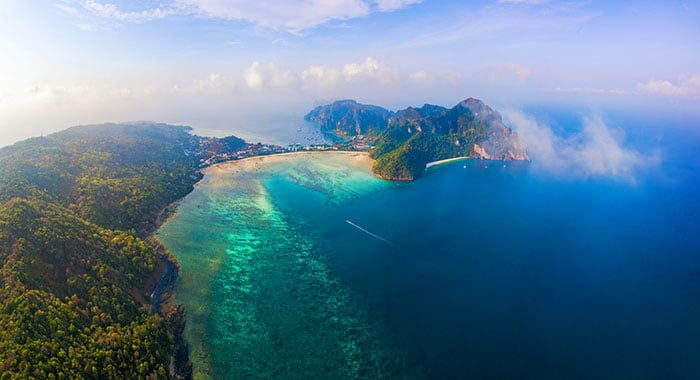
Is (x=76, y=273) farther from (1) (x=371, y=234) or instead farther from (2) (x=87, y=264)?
(1) (x=371, y=234)

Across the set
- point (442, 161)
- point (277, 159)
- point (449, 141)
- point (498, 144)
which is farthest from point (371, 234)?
point (498, 144)

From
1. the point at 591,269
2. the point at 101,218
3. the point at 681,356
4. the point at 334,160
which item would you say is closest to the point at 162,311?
the point at 101,218

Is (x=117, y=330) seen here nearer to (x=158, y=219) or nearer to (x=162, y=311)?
(x=162, y=311)

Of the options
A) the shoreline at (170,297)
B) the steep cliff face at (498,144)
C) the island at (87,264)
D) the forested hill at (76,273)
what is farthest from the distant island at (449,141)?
the forested hill at (76,273)

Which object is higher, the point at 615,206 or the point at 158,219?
the point at 158,219

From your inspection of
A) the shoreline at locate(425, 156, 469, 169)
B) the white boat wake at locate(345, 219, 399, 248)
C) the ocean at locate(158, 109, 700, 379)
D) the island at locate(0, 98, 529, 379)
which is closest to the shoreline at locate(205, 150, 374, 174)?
the island at locate(0, 98, 529, 379)

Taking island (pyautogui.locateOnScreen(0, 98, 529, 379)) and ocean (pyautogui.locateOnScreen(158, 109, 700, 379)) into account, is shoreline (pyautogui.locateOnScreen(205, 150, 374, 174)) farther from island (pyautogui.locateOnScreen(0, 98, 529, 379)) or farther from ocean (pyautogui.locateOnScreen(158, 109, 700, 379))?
ocean (pyautogui.locateOnScreen(158, 109, 700, 379))

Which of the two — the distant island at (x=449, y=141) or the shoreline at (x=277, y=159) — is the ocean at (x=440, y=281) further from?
the shoreline at (x=277, y=159)
